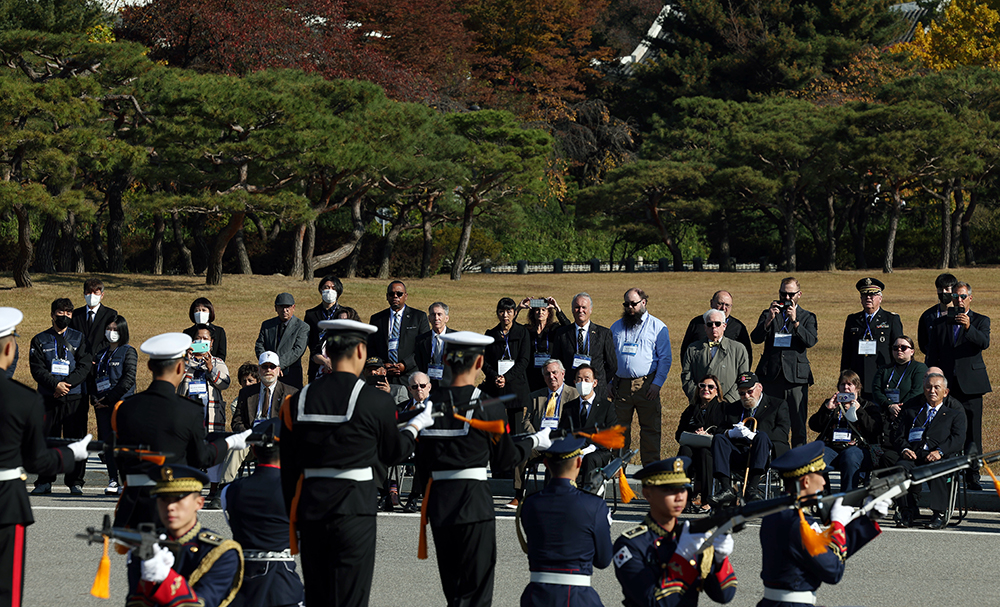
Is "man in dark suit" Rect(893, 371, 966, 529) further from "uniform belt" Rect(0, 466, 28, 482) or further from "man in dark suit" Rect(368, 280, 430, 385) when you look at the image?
"uniform belt" Rect(0, 466, 28, 482)

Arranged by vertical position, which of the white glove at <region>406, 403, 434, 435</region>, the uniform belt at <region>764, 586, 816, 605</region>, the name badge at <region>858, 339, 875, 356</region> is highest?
the name badge at <region>858, 339, 875, 356</region>

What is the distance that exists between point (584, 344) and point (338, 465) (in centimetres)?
545

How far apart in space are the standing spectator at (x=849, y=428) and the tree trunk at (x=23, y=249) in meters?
21.6

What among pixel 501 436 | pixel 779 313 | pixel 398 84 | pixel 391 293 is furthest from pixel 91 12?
pixel 501 436

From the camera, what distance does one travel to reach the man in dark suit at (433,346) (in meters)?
10.6

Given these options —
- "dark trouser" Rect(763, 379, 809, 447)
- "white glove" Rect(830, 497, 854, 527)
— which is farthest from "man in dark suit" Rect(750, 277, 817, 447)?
"white glove" Rect(830, 497, 854, 527)

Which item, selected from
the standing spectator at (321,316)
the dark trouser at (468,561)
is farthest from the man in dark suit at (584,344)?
the dark trouser at (468,561)

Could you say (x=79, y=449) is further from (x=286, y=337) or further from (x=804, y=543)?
(x=286, y=337)

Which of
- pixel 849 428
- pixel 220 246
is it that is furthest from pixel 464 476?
pixel 220 246

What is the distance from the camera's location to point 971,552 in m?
8.19

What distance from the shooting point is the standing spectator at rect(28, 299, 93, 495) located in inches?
424

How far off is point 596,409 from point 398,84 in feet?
101

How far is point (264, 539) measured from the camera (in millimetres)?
5664

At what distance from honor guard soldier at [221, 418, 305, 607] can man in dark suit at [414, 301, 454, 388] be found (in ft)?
15.8
